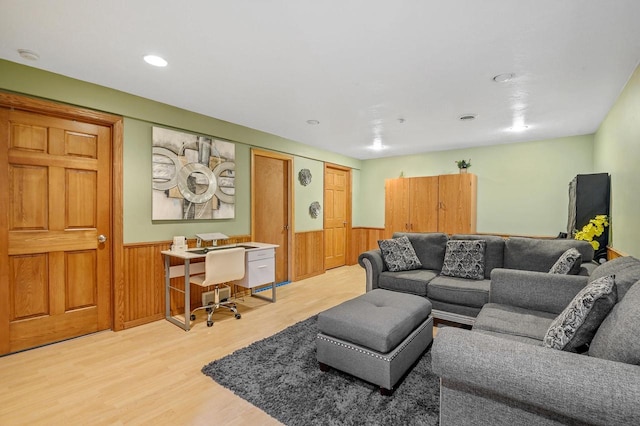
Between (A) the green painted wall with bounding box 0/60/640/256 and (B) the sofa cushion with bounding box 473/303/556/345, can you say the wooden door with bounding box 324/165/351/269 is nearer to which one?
(A) the green painted wall with bounding box 0/60/640/256

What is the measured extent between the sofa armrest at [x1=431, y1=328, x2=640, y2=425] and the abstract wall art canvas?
10.4ft

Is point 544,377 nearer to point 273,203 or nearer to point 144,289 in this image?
→ point 144,289

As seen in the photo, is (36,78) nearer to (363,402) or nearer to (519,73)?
(363,402)

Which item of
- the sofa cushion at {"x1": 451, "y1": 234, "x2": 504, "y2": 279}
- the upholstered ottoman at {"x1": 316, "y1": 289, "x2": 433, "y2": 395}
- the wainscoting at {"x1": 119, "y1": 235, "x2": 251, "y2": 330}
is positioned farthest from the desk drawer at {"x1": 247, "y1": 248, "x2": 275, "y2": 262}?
the sofa cushion at {"x1": 451, "y1": 234, "x2": 504, "y2": 279}

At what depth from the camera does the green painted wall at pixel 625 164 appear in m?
2.42

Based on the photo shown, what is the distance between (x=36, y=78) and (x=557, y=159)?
6541 millimetres

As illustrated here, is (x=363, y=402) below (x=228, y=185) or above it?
below

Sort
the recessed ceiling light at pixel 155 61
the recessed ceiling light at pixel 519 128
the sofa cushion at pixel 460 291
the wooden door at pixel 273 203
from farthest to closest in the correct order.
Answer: the wooden door at pixel 273 203 < the recessed ceiling light at pixel 519 128 < the sofa cushion at pixel 460 291 < the recessed ceiling light at pixel 155 61

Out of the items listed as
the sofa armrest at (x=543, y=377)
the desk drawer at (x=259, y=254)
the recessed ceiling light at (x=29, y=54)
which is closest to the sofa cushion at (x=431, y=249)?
the desk drawer at (x=259, y=254)

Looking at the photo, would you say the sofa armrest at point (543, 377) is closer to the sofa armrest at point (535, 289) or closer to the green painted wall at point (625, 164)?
the sofa armrest at point (535, 289)

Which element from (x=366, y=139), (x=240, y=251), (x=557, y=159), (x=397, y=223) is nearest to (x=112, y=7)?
(x=240, y=251)

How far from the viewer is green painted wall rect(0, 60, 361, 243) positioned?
256 centimetres

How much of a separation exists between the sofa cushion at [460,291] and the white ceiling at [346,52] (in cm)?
194

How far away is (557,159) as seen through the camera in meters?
4.66
